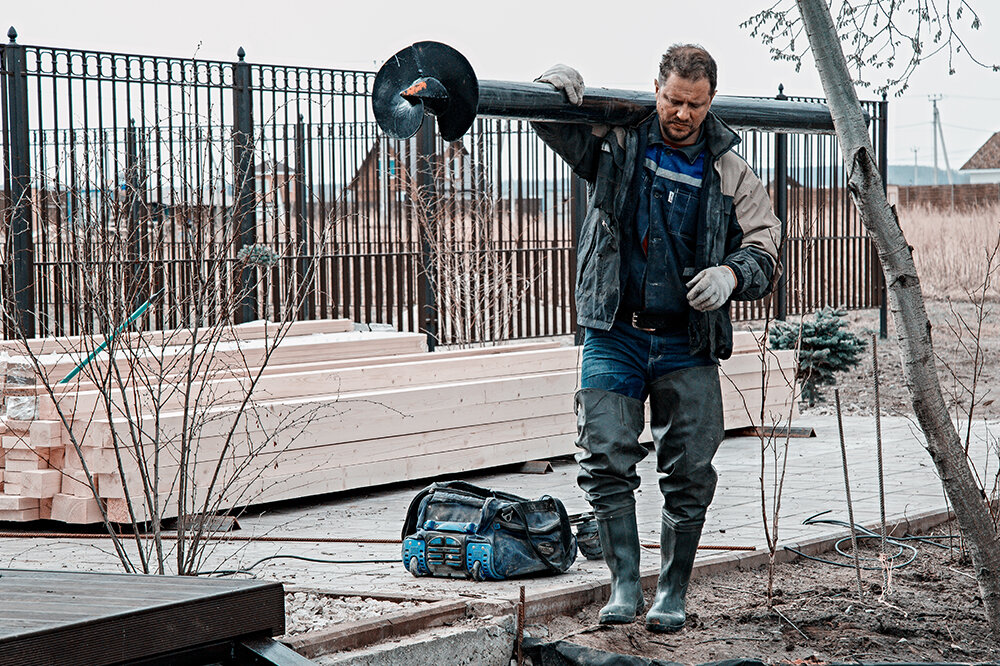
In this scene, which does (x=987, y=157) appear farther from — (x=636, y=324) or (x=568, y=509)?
(x=636, y=324)

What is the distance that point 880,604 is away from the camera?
4809mm

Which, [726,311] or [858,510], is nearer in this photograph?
[726,311]

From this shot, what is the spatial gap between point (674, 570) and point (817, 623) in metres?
0.57

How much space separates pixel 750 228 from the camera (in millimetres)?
4598

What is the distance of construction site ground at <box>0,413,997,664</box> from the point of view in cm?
428

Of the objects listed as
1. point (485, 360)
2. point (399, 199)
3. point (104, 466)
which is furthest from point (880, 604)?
point (399, 199)

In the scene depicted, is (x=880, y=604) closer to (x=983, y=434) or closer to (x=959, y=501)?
(x=959, y=501)

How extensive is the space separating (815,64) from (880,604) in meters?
2.13

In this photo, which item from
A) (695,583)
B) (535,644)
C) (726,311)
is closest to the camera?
(535,644)

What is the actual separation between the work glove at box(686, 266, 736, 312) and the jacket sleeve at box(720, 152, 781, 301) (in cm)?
14

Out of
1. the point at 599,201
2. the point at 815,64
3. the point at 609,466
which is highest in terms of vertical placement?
the point at 815,64

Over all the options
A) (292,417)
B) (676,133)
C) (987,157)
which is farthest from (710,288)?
(987,157)

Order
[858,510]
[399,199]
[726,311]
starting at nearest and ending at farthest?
[726,311]
[858,510]
[399,199]

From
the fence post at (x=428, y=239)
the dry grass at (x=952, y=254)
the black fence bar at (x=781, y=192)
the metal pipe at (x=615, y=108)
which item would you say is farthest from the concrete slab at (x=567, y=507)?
the dry grass at (x=952, y=254)
